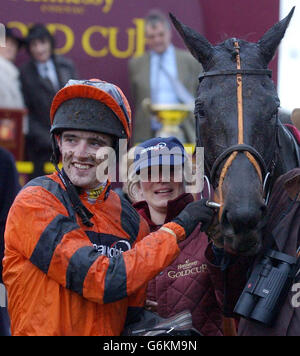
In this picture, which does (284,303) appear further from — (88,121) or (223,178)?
(88,121)

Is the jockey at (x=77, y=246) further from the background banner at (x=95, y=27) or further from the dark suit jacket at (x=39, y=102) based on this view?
the background banner at (x=95, y=27)

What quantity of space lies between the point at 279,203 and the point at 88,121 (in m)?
0.90

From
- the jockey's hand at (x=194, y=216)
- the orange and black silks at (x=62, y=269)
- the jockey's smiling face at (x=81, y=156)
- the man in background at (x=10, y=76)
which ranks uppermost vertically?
the man in background at (x=10, y=76)

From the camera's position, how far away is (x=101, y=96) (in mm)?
3301

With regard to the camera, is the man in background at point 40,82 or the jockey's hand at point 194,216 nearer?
the jockey's hand at point 194,216

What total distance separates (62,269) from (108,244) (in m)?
0.32

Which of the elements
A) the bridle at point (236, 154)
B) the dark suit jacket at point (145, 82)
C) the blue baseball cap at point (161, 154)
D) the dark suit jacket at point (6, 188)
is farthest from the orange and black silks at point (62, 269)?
the dark suit jacket at point (145, 82)

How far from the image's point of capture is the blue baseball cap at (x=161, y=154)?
3.95 meters

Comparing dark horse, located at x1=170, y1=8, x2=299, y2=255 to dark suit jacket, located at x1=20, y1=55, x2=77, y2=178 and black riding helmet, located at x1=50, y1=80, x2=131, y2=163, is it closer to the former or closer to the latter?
black riding helmet, located at x1=50, y1=80, x2=131, y2=163

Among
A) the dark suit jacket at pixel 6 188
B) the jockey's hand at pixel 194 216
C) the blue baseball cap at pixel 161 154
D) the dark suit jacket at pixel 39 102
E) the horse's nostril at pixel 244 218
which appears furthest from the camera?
the dark suit jacket at pixel 39 102

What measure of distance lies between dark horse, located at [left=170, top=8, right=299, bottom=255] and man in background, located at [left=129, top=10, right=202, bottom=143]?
4.42 meters

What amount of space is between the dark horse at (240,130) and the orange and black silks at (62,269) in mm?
271

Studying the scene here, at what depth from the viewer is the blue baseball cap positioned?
3945 millimetres

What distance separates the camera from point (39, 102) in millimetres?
7797
